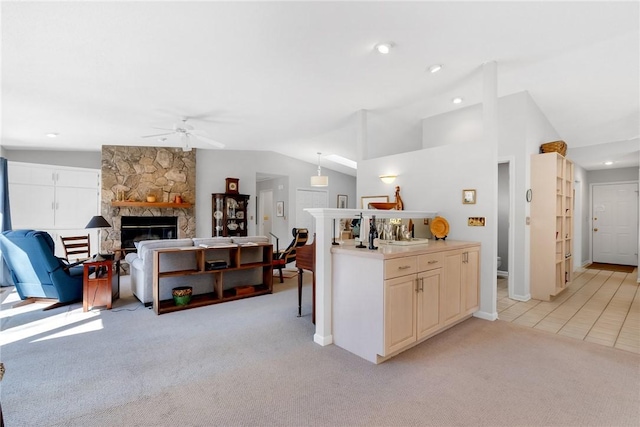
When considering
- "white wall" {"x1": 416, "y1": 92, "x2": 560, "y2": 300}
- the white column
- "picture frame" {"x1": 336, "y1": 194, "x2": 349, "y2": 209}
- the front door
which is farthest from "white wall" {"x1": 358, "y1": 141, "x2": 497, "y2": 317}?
the front door

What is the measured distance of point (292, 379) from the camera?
7.34 ft

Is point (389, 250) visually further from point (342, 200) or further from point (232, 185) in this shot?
point (342, 200)

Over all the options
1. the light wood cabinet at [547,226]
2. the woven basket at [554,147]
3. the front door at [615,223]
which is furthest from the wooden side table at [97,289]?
the front door at [615,223]

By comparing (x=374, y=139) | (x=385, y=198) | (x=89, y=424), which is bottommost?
(x=89, y=424)

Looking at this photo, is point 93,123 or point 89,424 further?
point 93,123

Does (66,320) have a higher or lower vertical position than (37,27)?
lower

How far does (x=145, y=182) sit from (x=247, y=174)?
7.37ft

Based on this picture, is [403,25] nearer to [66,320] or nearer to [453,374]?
[453,374]

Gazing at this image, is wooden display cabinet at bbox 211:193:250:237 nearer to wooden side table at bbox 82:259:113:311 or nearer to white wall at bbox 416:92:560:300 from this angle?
wooden side table at bbox 82:259:113:311

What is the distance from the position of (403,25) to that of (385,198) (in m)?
2.48

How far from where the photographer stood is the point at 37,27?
2.37 m

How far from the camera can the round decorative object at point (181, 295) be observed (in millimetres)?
3871

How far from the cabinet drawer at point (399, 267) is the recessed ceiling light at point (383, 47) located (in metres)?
1.94

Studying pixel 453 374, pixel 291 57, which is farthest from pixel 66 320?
pixel 453 374
